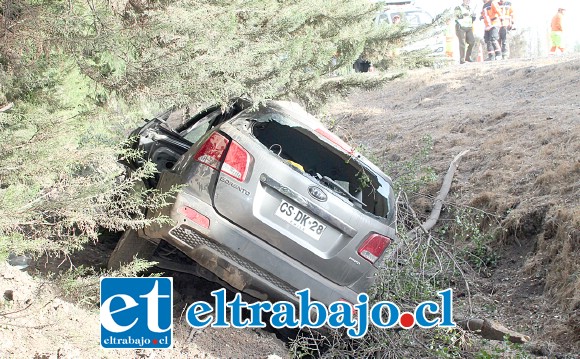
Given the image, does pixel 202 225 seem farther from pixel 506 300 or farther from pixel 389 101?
pixel 389 101

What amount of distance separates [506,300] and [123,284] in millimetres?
4201

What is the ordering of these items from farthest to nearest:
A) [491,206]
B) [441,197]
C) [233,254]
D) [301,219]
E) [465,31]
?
[465,31], [441,197], [491,206], [301,219], [233,254]

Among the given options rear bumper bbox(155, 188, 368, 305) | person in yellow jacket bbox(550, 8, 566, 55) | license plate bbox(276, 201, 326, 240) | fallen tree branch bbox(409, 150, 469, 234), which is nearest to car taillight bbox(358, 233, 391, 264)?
license plate bbox(276, 201, 326, 240)

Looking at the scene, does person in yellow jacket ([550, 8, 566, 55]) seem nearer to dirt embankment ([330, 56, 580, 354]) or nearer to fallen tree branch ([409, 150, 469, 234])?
dirt embankment ([330, 56, 580, 354])

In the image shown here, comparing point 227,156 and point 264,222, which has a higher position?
point 227,156

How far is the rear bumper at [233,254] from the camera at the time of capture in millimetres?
5043

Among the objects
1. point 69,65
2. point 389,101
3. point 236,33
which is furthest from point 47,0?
point 389,101

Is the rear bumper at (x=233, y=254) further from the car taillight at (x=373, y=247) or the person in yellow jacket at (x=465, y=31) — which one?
the person in yellow jacket at (x=465, y=31)

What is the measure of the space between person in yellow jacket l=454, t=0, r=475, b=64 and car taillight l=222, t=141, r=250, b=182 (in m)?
15.9

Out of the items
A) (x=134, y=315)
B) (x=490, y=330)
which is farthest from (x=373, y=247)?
(x=134, y=315)

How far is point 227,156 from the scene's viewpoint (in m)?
5.11

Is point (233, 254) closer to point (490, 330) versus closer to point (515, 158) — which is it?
point (490, 330)

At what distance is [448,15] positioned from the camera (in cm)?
785

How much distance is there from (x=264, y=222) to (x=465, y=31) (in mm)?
16901
